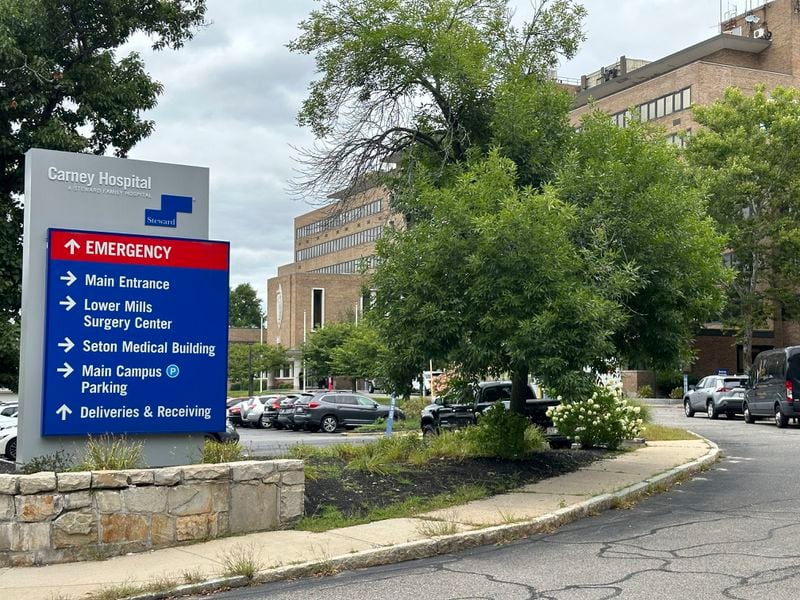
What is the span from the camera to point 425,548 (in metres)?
9.21

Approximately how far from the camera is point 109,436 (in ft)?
33.2

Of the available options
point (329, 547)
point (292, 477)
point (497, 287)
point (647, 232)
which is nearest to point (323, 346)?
point (647, 232)

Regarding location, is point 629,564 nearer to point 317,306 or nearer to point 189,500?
point 189,500

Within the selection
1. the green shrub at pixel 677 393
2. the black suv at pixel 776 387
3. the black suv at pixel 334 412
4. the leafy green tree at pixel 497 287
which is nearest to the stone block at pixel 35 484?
the leafy green tree at pixel 497 287

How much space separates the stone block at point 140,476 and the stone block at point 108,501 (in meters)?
0.19

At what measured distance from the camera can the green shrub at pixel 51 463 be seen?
9.57 metres

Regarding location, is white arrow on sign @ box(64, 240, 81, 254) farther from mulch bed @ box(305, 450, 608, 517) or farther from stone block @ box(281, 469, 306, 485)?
mulch bed @ box(305, 450, 608, 517)

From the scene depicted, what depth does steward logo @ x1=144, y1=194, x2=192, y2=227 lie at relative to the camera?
421 inches

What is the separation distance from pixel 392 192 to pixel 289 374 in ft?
265

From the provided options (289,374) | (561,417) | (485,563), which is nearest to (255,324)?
(289,374)

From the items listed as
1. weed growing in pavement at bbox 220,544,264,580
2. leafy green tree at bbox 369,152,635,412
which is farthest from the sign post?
leafy green tree at bbox 369,152,635,412

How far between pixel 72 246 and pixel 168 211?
1.21m

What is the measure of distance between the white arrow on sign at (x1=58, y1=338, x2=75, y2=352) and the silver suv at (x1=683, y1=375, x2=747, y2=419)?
29467 millimetres

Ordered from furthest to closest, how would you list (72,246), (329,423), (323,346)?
(323,346) → (329,423) → (72,246)
